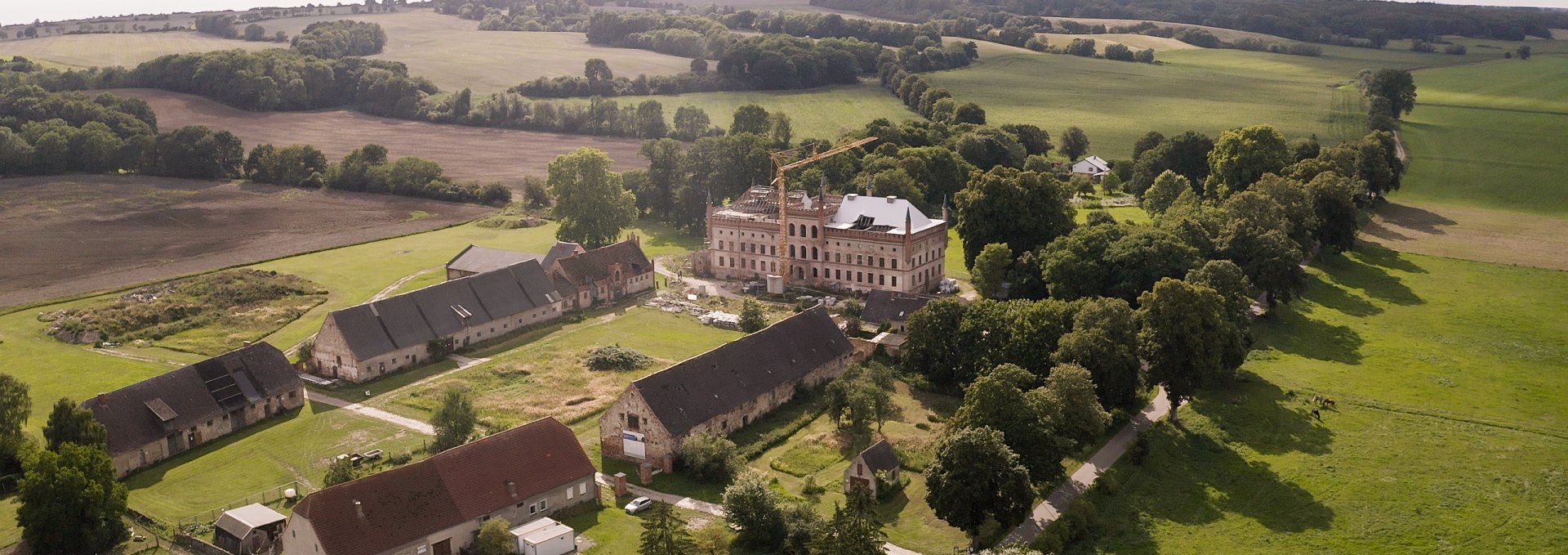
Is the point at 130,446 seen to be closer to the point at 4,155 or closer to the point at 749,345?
the point at 749,345

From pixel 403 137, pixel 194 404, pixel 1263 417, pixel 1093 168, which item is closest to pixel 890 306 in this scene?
pixel 1263 417

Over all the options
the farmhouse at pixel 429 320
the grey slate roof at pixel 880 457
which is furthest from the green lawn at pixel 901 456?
the farmhouse at pixel 429 320

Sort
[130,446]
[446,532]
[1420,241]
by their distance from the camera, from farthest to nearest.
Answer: [1420,241] < [130,446] < [446,532]

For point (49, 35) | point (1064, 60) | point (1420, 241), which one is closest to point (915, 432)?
point (1420, 241)

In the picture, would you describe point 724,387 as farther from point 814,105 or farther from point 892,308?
point 814,105

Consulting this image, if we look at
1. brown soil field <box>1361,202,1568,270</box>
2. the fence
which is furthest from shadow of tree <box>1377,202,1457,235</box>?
the fence

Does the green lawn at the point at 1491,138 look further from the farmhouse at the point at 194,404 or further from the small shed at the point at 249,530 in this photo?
the small shed at the point at 249,530
